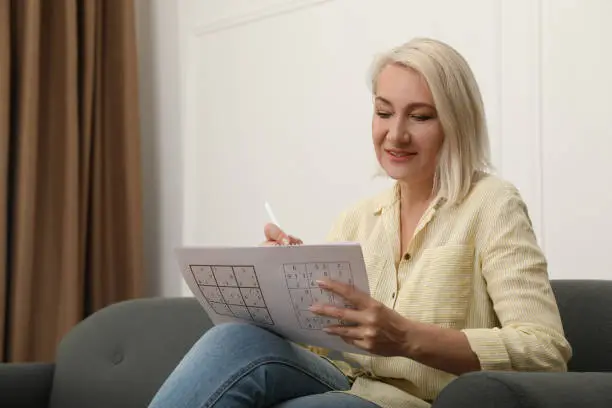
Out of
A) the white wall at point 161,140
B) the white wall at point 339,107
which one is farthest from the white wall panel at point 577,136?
the white wall at point 161,140

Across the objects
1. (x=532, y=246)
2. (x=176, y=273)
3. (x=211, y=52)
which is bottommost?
(x=176, y=273)

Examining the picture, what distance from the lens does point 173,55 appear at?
334 centimetres

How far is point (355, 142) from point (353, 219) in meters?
0.91

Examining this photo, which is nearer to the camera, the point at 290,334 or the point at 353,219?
the point at 290,334

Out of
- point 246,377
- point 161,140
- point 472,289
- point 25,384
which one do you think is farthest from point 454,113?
point 161,140

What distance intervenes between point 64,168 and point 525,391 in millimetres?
2342

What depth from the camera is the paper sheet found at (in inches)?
51.9

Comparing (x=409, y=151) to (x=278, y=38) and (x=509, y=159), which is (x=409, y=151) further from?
(x=278, y=38)

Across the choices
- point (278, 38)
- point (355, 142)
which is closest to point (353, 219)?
point (355, 142)

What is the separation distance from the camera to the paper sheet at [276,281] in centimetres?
132

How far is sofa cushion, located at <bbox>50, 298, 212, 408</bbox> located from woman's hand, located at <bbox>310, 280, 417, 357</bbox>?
808mm

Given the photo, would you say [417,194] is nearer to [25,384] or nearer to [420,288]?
[420,288]

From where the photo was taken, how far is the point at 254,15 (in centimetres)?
302

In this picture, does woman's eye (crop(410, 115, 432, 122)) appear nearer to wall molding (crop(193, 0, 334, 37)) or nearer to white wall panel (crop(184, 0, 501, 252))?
white wall panel (crop(184, 0, 501, 252))
